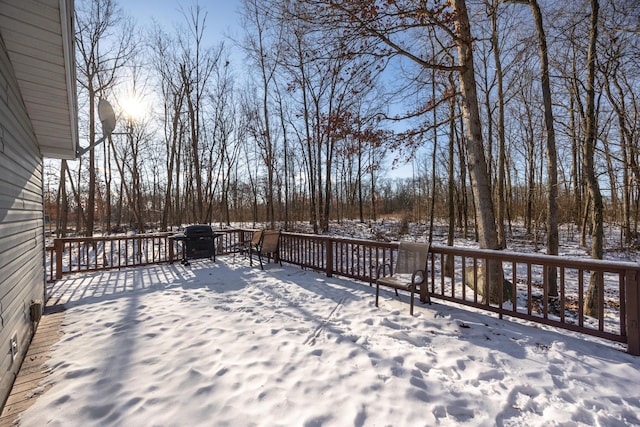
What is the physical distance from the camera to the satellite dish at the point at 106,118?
383 cm

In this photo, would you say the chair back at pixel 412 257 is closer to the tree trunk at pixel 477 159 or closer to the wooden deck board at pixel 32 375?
the tree trunk at pixel 477 159

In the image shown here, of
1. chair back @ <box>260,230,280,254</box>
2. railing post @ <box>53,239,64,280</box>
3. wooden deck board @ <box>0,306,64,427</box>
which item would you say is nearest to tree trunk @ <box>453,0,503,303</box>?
chair back @ <box>260,230,280,254</box>

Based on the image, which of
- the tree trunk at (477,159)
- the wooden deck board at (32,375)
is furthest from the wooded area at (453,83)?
the wooden deck board at (32,375)

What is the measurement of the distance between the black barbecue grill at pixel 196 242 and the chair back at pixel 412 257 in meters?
4.81

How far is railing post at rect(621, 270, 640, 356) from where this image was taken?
7.75 feet

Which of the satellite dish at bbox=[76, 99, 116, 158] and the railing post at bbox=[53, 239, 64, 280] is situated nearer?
the satellite dish at bbox=[76, 99, 116, 158]

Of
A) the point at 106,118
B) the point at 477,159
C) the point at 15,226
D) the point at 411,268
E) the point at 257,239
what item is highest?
the point at 106,118

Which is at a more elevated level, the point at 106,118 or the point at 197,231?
the point at 106,118

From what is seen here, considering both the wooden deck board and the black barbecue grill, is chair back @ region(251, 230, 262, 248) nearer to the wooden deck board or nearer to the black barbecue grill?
the black barbecue grill

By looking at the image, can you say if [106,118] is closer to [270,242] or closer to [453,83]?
[270,242]

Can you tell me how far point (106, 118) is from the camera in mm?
3852

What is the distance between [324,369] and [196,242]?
539 cm

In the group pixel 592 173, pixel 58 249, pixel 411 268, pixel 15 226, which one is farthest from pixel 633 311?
pixel 58 249

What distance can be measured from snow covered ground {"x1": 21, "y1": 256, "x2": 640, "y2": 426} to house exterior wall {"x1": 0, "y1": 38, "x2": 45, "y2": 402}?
0.38 meters
